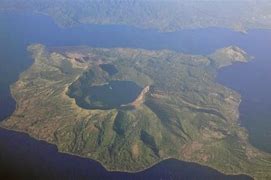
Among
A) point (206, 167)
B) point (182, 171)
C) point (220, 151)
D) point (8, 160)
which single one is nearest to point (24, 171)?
point (8, 160)

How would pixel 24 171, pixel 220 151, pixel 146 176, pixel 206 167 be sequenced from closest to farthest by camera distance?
1. pixel 24 171
2. pixel 146 176
3. pixel 206 167
4. pixel 220 151

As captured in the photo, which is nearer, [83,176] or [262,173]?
[83,176]

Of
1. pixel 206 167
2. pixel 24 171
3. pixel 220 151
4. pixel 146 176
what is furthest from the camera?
pixel 220 151

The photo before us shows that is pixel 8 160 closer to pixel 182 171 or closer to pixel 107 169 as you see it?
pixel 107 169

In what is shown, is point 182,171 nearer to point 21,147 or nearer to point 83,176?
point 83,176

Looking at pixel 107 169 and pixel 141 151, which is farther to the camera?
pixel 141 151

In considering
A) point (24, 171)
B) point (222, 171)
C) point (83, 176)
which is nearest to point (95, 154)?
point (83, 176)

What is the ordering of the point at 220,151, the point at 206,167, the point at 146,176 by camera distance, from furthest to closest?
the point at 220,151 < the point at 206,167 < the point at 146,176
